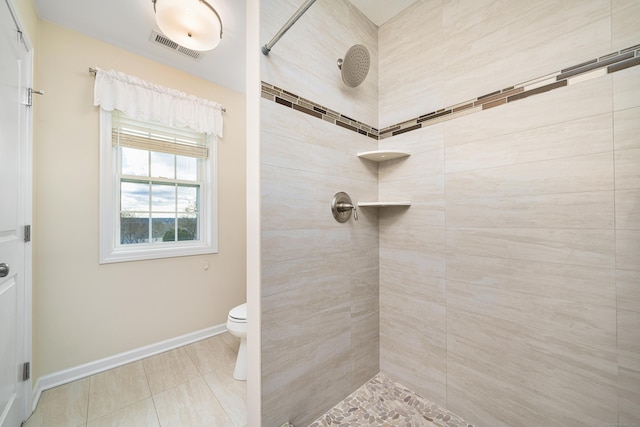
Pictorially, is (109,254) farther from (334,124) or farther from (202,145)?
(334,124)

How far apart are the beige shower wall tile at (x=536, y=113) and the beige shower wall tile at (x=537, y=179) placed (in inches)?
7.1

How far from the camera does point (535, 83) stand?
1079 mm

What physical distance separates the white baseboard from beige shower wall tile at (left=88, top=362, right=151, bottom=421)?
0.17 ft

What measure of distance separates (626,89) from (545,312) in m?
0.96

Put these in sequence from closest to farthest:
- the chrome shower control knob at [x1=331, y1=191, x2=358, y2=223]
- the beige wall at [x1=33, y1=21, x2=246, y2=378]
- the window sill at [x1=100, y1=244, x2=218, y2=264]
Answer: the chrome shower control knob at [x1=331, y1=191, x2=358, y2=223], the beige wall at [x1=33, y1=21, x2=246, y2=378], the window sill at [x1=100, y1=244, x2=218, y2=264]

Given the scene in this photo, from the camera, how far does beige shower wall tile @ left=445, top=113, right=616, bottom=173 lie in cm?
94

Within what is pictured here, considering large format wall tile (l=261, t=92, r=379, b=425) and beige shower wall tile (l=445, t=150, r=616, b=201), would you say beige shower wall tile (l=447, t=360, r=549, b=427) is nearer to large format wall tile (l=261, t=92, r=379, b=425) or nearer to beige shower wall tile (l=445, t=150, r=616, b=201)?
large format wall tile (l=261, t=92, r=379, b=425)

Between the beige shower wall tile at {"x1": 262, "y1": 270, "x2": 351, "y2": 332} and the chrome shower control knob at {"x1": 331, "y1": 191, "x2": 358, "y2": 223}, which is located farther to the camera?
the chrome shower control knob at {"x1": 331, "y1": 191, "x2": 358, "y2": 223}

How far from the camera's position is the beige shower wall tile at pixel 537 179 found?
94 centimetres

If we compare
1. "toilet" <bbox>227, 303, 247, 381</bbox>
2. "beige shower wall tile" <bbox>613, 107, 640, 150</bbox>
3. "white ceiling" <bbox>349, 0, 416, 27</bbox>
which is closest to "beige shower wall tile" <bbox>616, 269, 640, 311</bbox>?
"beige shower wall tile" <bbox>613, 107, 640, 150</bbox>

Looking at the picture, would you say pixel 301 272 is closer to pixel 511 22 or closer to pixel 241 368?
pixel 241 368

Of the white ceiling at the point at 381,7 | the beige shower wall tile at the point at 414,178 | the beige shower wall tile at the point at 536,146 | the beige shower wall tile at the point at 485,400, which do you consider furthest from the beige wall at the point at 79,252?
the beige shower wall tile at the point at 536,146

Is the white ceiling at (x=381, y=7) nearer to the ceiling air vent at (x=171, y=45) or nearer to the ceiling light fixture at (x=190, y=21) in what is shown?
the ceiling light fixture at (x=190, y=21)

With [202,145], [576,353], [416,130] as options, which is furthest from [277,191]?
[202,145]
